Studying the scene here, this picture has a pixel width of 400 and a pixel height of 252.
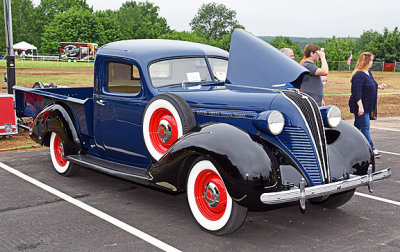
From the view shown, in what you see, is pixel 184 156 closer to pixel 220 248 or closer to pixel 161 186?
pixel 161 186

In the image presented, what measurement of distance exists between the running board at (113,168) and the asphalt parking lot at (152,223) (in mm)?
351

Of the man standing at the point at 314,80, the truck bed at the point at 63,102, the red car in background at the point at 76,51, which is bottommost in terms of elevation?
the truck bed at the point at 63,102

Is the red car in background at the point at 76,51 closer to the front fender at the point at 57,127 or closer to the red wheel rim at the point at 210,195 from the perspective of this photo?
the front fender at the point at 57,127

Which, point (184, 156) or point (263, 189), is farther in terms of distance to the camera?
point (184, 156)

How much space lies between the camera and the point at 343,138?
15.1 ft

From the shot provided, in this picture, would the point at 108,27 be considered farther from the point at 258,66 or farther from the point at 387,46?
the point at 258,66

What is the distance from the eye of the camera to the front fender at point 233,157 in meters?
3.78

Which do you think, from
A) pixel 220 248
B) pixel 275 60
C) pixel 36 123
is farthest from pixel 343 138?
pixel 36 123

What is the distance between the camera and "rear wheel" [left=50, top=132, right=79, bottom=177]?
20.4ft

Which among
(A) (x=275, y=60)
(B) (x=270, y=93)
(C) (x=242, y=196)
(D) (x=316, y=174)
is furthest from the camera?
(A) (x=275, y=60)

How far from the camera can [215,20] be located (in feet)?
392

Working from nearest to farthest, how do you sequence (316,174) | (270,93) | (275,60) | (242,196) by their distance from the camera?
(242,196) → (316,174) → (270,93) → (275,60)

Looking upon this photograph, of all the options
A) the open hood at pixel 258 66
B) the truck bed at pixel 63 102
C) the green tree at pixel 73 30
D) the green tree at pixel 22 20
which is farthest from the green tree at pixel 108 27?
the open hood at pixel 258 66

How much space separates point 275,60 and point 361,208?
192cm
